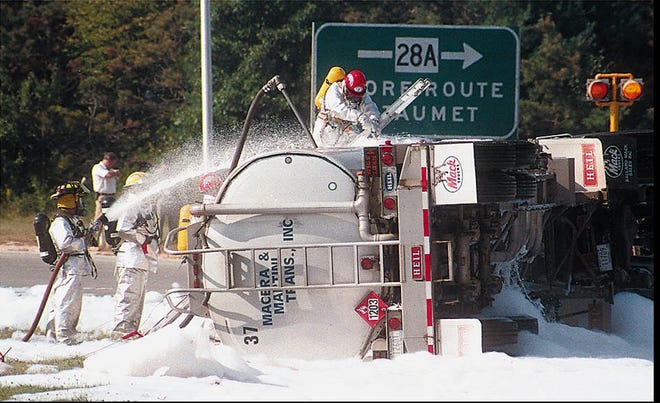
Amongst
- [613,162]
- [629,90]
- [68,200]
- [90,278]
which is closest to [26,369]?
[68,200]

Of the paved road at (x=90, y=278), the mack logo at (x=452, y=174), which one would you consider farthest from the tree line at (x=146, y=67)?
the mack logo at (x=452, y=174)

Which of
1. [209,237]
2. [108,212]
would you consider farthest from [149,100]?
[209,237]

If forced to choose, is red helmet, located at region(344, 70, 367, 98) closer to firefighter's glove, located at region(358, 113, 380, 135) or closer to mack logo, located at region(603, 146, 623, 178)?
firefighter's glove, located at region(358, 113, 380, 135)

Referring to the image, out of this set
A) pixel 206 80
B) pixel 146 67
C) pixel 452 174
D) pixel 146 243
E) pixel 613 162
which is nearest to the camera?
pixel 452 174

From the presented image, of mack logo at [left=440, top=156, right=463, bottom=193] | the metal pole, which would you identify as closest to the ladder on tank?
mack logo at [left=440, top=156, right=463, bottom=193]

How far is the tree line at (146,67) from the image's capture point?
28.8m

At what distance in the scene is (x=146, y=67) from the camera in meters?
30.6

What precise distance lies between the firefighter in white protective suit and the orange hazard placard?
3.84 metres

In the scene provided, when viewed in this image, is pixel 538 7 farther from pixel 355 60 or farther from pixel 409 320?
pixel 409 320

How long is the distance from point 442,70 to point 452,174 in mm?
7822

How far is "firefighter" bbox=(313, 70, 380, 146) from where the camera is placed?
1138 centimetres

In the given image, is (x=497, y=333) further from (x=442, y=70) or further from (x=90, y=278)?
(x=90, y=278)

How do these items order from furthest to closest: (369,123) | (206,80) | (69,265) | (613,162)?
(206,80) → (69,265) → (613,162) → (369,123)

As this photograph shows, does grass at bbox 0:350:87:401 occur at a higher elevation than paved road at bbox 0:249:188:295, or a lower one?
lower
